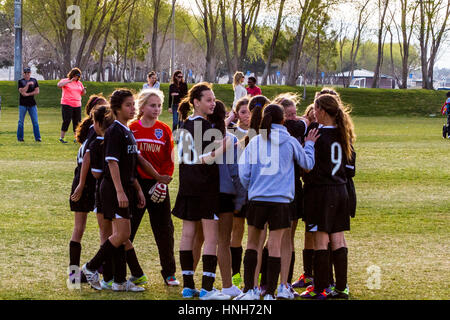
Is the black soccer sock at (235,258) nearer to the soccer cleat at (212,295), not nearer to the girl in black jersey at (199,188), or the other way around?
the girl in black jersey at (199,188)

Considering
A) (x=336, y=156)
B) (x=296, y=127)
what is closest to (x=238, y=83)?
(x=296, y=127)

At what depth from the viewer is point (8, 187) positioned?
1185cm

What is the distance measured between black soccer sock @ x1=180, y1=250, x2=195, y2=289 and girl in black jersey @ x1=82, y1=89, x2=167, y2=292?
0.46 metres

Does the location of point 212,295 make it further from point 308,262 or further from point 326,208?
point 308,262

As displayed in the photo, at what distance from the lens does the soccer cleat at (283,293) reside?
5.94 meters

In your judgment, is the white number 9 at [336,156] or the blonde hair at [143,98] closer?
the white number 9 at [336,156]

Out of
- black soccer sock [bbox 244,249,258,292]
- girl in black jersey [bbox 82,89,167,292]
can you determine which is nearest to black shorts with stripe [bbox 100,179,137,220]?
girl in black jersey [bbox 82,89,167,292]

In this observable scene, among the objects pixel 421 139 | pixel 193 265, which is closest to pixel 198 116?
pixel 193 265

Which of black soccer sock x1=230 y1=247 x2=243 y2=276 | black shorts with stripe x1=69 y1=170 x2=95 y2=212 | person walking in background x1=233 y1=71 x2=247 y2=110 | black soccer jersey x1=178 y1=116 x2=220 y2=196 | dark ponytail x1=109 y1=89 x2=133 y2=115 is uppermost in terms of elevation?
person walking in background x1=233 y1=71 x2=247 y2=110

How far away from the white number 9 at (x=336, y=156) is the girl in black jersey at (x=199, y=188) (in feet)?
3.02

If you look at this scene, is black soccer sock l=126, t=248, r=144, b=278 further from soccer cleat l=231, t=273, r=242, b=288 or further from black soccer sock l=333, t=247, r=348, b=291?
black soccer sock l=333, t=247, r=348, b=291

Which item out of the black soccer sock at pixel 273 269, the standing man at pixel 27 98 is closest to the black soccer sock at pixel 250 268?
the black soccer sock at pixel 273 269

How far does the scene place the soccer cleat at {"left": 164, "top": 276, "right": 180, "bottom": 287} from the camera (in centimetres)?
638
